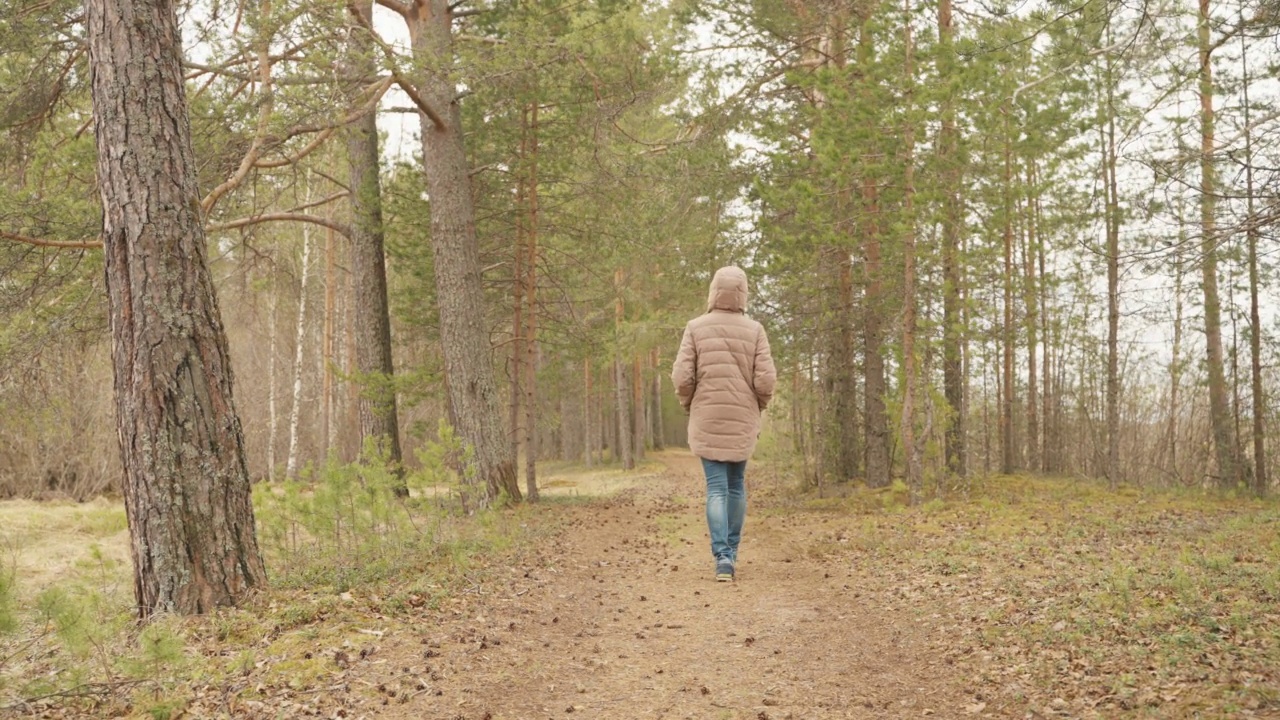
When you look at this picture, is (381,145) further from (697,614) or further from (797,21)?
(697,614)

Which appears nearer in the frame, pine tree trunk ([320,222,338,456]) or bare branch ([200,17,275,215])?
bare branch ([200,17,275,215])

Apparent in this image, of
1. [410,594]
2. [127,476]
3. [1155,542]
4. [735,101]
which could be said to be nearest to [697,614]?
[410,594]

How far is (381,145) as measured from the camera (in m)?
17.3

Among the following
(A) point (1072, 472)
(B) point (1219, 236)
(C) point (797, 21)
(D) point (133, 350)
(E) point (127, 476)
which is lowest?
(A) point (1072, 472)

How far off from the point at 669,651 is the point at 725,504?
6.86 ft

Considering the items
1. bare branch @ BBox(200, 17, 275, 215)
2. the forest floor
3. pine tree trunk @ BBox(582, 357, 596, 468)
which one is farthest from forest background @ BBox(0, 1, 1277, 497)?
pine tree trunk @ BBox(582, 357, 596, 468)

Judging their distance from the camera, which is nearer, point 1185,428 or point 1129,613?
point 1129,613

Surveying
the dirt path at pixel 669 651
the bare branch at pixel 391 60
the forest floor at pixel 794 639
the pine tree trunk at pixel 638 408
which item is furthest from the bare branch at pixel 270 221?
the pine tree trunk at pixel 638 408

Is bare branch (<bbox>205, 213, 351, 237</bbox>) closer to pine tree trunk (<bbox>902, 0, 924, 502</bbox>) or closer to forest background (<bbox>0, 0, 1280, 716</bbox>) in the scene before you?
forest background (<bbox>0, 0, 1280, 716</bbox>)

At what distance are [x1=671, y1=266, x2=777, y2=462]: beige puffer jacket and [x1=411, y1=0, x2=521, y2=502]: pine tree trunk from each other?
518cm

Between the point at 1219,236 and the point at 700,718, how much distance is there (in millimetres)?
3949

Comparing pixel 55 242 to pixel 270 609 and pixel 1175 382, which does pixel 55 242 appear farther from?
pixel 1175 382

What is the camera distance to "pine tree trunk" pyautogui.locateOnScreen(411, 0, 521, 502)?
11.7 metres

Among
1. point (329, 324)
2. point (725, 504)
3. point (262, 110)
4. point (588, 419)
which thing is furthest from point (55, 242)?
point (588, 419)
